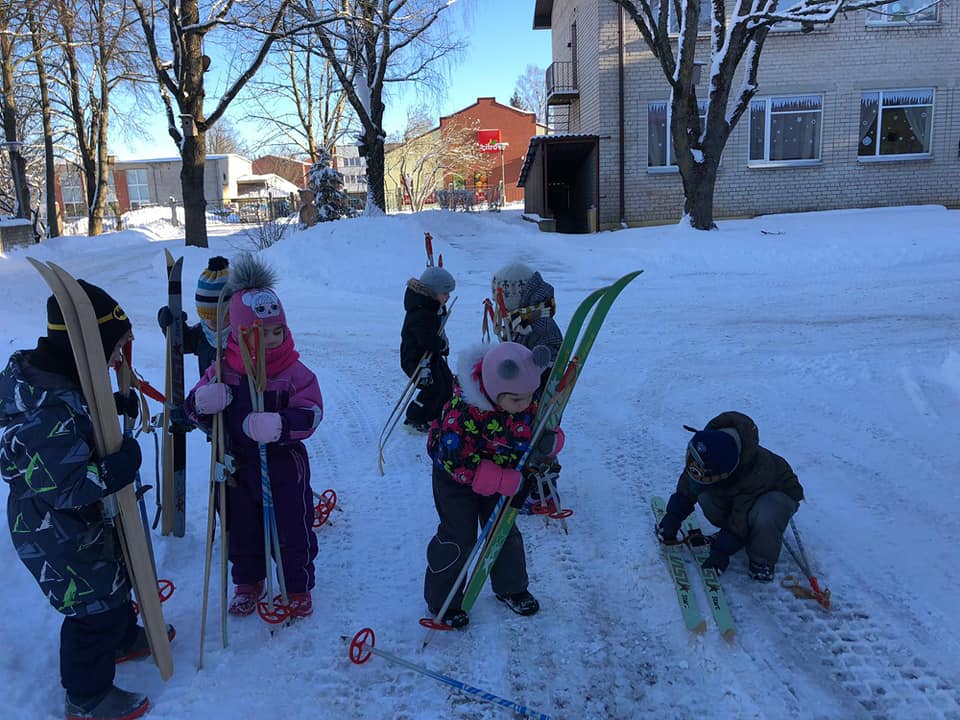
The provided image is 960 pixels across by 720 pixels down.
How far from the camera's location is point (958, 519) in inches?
146

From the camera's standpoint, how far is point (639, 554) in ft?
11.5

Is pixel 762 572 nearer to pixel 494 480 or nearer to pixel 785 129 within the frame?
pixel 494 480

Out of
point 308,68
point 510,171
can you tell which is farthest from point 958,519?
point 510,171

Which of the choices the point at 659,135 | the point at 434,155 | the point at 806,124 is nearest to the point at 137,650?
the point at 659,135

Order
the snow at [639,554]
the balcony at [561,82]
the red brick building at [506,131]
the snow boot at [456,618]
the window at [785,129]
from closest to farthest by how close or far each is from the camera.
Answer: the snow at [639,554]
the snow boot at [456,618]
the window at [785,129]
the balcony at [561,82]
the red brick building at [506,131]

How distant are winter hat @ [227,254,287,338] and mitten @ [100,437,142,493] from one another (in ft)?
1.99

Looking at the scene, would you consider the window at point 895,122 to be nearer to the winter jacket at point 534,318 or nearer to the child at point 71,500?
the winter jacket at point 534,318

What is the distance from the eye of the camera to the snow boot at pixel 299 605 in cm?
302

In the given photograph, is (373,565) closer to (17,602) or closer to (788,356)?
(17,602)

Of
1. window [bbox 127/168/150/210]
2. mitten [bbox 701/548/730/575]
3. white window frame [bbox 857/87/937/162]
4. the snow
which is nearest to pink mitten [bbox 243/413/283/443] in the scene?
the snow

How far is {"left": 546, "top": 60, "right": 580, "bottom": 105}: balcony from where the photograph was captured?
22.5 metres

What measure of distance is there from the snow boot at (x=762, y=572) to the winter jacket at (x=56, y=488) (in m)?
2.76

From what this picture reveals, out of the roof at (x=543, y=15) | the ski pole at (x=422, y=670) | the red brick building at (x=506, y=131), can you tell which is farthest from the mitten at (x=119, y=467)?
the red brick building at (x=506, y=131)

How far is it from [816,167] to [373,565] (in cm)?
1971
